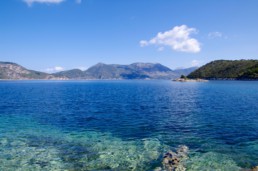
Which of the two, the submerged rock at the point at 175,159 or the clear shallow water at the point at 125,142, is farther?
the clear shallow water at the point at 125,142

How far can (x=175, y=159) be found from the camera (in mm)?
24953

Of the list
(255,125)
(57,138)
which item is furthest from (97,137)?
(255,125)

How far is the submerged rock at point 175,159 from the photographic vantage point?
22938 millimetres

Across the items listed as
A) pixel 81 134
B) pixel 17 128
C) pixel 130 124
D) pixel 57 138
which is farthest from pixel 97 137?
pixel 17 128

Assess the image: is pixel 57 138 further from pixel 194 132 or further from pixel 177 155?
pixel 194 132

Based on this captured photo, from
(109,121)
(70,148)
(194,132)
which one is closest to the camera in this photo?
(70,148)

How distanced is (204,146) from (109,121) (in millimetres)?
22247

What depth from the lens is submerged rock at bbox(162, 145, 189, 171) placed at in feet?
75.3

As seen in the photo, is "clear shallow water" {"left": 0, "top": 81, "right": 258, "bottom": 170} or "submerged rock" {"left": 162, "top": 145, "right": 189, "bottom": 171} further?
"clear shallow water" {"left": 0, "top": 81, "right": 258, "bottom": 170}

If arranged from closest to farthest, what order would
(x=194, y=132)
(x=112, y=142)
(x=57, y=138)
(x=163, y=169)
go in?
(x=163, y=169) → (x=112, y=142) → (x=57, y=138) → (x=194, y=132)

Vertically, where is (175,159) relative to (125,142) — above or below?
above

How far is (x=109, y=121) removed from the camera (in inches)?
1877

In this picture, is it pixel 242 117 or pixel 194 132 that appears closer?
pixel 194 132

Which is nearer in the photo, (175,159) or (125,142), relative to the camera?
(175,159)
